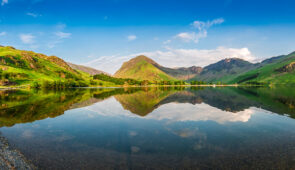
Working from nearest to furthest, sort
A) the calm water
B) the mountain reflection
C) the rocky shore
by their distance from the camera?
the rocky shore, the calm water, the mountain reflection

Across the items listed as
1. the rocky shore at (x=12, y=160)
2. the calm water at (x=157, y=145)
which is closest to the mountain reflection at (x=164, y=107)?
the calm water at (x=157, y=145)

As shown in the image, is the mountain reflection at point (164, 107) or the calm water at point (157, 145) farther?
the mountain reflection at point (164, 107)

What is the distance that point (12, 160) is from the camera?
15445 mm

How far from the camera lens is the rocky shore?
14.2 metres

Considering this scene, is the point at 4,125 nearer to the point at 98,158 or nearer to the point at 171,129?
the point at 98,158

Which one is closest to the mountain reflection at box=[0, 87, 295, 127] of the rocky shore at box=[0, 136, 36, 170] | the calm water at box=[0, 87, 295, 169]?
the calm water at box=[0, 87, 295, 169]

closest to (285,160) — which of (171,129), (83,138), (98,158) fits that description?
(171,129)

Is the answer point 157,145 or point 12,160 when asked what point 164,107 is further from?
point 12,160

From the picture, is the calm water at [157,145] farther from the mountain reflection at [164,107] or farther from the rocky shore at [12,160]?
the mountain reflection at [164,107]

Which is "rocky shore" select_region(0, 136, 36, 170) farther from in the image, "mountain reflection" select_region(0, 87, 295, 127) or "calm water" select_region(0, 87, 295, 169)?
"mountain reflection" select_region(0, 87, 295, 127)

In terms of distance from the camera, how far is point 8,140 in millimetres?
21594

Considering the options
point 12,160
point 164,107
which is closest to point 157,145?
point 12,160

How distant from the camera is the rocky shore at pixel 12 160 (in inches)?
559

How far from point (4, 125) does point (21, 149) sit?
1602cm
